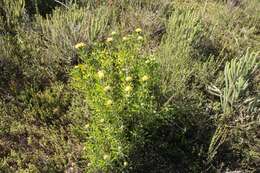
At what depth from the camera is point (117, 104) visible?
2.48m

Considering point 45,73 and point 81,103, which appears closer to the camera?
point 81,103

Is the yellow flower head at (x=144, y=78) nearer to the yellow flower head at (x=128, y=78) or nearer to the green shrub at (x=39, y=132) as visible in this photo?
the yellow flower head at (x=128, y=78)

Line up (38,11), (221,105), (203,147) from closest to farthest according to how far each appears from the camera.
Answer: (203,147)
(221,105)
(38,11)

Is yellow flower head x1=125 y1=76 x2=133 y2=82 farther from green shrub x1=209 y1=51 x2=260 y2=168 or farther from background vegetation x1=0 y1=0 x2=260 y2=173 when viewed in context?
green shrub x1=209 y1=51 x2=260 y2=168

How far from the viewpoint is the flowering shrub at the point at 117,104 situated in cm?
249

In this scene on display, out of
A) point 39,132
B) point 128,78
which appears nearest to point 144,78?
point 128,78

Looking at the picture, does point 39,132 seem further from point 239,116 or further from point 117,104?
point 239,116

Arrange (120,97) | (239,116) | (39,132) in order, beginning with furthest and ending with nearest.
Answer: (239,116) → (39,132) → (120,97)

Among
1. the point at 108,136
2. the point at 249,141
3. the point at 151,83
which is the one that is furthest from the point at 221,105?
the point at 108,136

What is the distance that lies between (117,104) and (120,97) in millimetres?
99

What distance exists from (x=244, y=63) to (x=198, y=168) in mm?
1031

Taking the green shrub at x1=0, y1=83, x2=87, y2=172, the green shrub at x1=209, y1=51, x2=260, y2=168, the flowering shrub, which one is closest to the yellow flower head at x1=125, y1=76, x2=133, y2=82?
the flowering shrub

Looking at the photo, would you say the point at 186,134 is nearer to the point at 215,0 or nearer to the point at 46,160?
the point at 46,160

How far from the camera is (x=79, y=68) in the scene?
258cm
